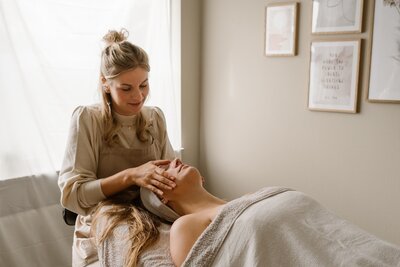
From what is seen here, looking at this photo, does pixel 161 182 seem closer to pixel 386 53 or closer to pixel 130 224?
pixel 130 224

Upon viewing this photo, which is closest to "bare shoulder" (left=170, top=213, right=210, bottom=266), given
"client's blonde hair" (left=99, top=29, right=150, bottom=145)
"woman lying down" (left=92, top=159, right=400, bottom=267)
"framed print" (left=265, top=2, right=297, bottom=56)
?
"woman lying down" (left=92, top=159, right=400, bottom=267)

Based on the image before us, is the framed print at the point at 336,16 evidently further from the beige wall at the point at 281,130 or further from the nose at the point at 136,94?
the nose at the point at 136,94

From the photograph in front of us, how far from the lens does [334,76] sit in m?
2.33

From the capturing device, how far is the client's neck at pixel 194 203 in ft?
5.29

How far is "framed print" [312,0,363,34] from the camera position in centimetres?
220

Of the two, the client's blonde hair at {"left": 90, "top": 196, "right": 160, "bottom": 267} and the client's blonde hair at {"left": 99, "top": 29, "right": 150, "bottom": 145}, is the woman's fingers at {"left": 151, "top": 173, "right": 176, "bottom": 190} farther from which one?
the client's blonde hair at {"left": 99, "top": 29, "right": 150, "bottom": 145}

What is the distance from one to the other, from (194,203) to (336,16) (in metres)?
1.40

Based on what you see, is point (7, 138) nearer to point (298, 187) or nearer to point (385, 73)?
point (298, 187)

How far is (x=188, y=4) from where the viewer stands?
2828 mm

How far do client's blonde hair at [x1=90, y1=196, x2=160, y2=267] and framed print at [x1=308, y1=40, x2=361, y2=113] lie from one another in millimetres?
Result: 1314

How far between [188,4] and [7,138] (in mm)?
1533

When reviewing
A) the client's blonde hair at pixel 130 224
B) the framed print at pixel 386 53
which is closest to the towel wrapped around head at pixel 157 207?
the client's blonde hair at pixel 130 224

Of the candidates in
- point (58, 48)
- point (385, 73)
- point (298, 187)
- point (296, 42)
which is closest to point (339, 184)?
point (298, 187)

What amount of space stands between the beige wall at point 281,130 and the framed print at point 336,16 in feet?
0.15
